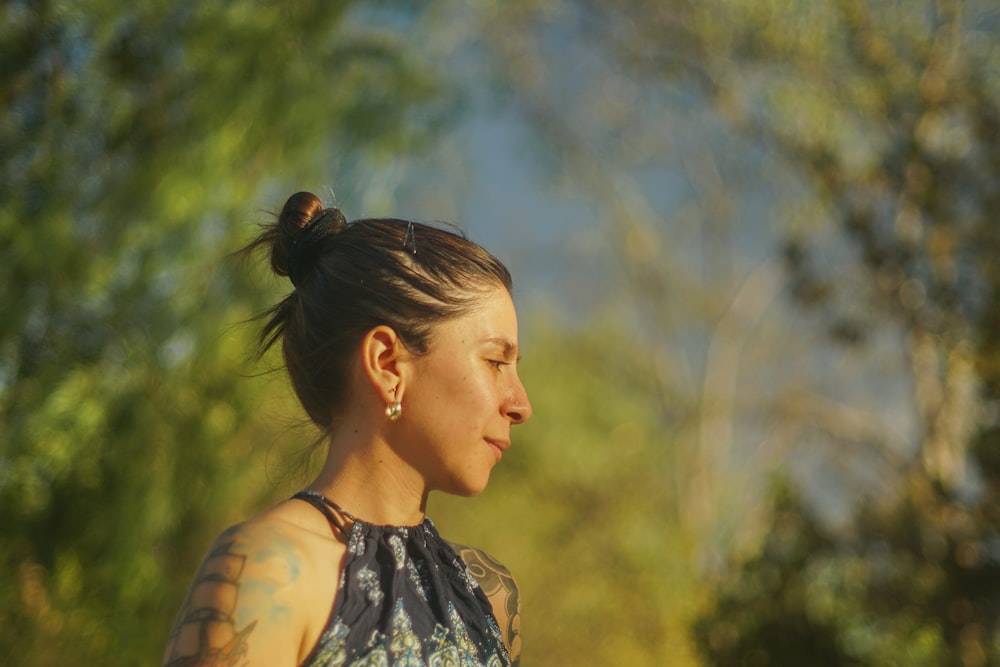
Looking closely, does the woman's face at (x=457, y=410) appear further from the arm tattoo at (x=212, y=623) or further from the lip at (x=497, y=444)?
the arm tattoo at (x=212, y=623)

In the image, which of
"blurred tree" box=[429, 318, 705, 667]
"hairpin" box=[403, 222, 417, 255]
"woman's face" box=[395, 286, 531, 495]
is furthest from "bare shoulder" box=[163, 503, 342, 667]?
"blurred tree" box=[429, 318, 705, 667]

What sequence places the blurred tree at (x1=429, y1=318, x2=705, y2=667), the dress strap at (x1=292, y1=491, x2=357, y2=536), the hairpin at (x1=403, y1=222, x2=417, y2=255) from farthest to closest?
the blurred tree at (x1=429, y1=318, x2=705, y2=667)
the hairpin at (x1=403, y1=222, x2=417, y2=255)
the dress strap at (x1=292, y1=491, x2=357, y2=536)

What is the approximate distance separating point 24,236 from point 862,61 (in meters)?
8.29

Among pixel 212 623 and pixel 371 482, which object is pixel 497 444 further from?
pixel 212 623

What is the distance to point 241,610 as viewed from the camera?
1621 millimetres

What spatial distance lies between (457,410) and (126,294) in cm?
453

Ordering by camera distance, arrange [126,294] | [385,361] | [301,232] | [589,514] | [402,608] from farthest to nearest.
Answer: [589,514], [126,294], [301,232], [385,361], [402,608]

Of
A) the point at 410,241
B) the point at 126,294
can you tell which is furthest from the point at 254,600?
the point at 126,294

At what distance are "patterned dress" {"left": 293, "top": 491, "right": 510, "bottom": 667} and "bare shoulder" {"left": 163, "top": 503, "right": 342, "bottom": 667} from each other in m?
0.04

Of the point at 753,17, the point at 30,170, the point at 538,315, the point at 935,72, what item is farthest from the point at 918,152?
the point at 538,315

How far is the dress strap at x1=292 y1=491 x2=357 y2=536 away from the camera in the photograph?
6.07 feet

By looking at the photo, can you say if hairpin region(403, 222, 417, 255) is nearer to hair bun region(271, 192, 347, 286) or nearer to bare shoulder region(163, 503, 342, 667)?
hair bun region(271, 192, 347, 286)

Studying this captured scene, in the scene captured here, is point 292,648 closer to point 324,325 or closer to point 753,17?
point 324,325

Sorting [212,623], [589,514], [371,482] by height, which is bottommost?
[589,514]
